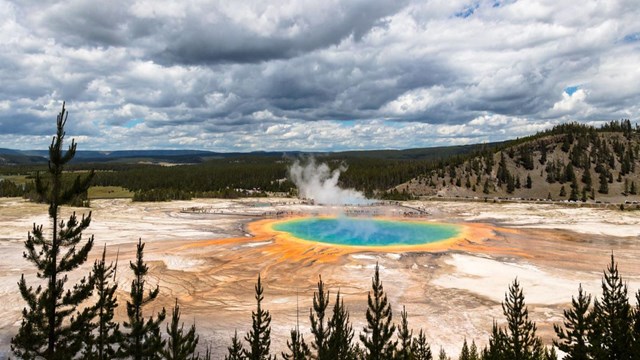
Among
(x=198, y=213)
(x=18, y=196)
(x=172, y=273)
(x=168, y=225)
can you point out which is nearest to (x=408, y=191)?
(x=198, y=213)

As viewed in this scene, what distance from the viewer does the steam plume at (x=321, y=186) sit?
11244 centimetres

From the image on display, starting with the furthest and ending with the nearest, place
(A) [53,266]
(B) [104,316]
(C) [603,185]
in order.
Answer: (C) [603,185]
(B) [104,316]
(A) [53,266]

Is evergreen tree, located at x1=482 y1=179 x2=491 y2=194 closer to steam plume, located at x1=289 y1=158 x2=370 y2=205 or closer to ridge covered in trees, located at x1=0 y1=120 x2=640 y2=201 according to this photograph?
ridge covered in trees, located at x1=0 y1=120 x2=640 y2=201

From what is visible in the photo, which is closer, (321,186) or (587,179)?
(587,179)

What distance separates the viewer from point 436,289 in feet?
108

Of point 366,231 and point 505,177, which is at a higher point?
point 505,177

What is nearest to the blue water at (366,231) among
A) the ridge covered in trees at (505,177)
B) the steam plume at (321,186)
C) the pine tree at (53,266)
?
the steam plume at (321,186)

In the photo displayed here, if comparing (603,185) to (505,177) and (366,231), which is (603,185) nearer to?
(505,177)

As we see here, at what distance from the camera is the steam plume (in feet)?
369

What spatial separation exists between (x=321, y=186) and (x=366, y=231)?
70.7 metres

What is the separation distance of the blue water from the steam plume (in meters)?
33.2

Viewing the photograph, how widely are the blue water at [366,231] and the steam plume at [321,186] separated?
1307 inches

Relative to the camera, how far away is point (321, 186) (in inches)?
5236

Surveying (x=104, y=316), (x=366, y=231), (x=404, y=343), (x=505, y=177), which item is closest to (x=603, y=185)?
(x=505, y=177)
